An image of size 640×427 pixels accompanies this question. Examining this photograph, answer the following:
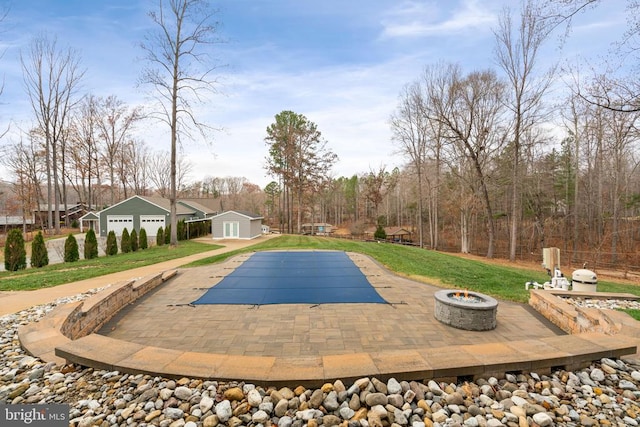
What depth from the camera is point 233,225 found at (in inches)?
829

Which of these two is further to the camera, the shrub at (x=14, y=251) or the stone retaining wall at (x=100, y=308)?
the shrub at (x=14, y=251)

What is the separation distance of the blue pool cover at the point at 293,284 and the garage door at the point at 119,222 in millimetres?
17905

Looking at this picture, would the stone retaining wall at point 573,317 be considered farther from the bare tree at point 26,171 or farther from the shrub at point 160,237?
the bare tree at point 26,171

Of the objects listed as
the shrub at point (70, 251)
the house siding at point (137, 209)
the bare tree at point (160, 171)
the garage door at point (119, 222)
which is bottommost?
the shrub at point (70, 251)

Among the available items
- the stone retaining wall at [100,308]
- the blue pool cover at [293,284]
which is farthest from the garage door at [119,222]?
the stone retaining wall at [100,308]

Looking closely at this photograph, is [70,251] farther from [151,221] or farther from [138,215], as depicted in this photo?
[138,215]

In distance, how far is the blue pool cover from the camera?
507cm

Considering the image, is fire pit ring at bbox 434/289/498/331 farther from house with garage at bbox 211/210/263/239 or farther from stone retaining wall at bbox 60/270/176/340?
house with garage at bbox 211/210/263/239

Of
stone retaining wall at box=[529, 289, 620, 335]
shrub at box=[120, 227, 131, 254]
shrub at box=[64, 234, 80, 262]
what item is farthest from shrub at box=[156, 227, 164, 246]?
stone retaining wall at box=[529, 289, 620, 335]

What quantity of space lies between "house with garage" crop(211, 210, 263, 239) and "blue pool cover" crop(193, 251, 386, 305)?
12436 millimetres

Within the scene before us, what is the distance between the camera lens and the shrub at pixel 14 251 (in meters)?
10.5

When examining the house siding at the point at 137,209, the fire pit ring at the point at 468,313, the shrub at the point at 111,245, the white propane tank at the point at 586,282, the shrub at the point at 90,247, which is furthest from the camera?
the house siding at the point at 137,209

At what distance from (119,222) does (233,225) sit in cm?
908

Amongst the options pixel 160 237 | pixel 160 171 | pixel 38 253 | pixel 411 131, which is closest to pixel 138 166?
pixel 160 171
